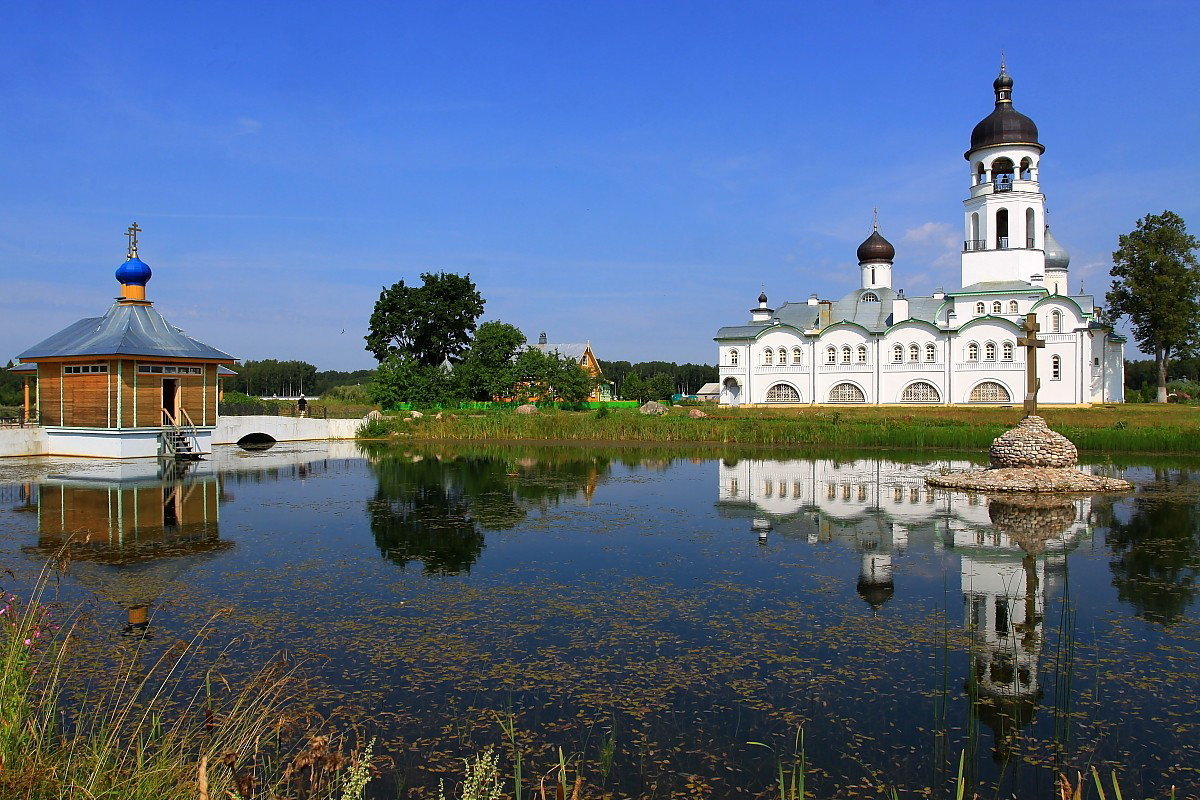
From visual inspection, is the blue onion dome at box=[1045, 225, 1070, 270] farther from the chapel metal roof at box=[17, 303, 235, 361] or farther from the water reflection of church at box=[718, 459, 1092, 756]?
the chapel metal roof at box=[17, 303, 235, 361]

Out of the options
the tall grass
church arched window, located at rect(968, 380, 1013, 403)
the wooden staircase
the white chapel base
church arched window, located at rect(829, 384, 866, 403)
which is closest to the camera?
the tall grass

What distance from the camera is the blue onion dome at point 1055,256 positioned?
157ft

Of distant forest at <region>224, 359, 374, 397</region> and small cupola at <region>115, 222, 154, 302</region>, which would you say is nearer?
small cupola at <region>115, 222, 154, 302</region>

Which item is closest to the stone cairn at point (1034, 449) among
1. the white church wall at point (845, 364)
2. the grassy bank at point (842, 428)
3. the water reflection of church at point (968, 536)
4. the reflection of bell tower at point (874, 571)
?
the water reflection of church at point (968, 536)

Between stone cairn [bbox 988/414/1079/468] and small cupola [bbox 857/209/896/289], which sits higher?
small cupola [bbox 857/209/896/289]

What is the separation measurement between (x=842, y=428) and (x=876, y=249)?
23418mm

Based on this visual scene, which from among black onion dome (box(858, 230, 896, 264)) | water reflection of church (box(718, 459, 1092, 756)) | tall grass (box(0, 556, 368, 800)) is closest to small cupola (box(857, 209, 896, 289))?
black onion dome (box(858, 230, 896, 264))

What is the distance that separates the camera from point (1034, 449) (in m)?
17.5

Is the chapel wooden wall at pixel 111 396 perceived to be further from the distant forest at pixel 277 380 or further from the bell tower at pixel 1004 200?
the distant forest at pixel 277 380

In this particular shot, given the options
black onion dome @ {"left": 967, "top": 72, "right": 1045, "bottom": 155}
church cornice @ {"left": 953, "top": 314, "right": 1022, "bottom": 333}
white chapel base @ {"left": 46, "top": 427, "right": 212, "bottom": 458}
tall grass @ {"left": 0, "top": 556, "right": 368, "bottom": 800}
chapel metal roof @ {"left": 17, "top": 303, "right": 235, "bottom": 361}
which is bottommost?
tall grass @ {"left": 0, "top": 556, "right": 368, "bottom": 800}

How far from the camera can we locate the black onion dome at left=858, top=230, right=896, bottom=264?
49812mm

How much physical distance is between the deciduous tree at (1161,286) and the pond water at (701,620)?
1262 inches

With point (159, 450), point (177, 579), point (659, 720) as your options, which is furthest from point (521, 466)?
point (659, 720)

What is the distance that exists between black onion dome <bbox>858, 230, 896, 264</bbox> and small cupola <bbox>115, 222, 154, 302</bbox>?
3851 cm
